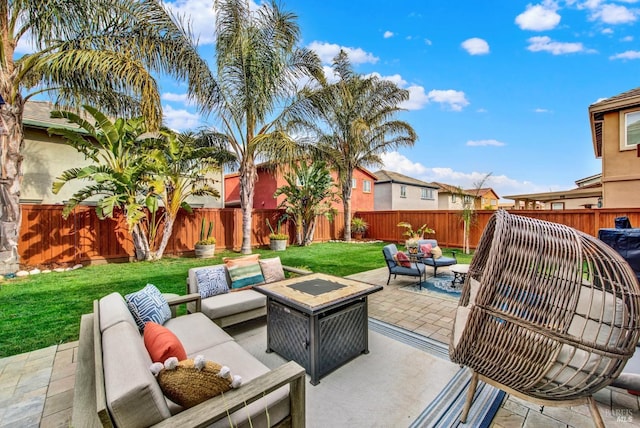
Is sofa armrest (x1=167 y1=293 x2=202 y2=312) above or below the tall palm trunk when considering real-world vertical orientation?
below

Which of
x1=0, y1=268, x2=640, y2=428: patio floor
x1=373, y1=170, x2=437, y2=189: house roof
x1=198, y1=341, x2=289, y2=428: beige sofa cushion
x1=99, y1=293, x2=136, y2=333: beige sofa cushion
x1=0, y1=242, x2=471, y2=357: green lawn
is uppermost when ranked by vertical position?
x1=373, y1=170, x2=437, y2=189: house roof

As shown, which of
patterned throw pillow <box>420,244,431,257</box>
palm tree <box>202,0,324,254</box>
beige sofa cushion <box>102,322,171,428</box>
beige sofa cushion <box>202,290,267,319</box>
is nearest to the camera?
beige sofa cushion <box>102,322,171,428</box>

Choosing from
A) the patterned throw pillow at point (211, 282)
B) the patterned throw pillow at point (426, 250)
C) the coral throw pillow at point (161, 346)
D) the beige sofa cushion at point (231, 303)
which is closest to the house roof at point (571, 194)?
the patterned throw pillow at point (426, 250)

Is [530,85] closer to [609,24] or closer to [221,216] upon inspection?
[609,24]

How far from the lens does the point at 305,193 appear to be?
12.5 meters

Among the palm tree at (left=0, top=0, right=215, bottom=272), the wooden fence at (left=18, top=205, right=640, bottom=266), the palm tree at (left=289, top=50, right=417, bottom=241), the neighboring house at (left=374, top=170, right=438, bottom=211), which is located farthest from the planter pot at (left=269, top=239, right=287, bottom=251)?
the neighboring house at (left=374, top=170, right=438, bottom=211)

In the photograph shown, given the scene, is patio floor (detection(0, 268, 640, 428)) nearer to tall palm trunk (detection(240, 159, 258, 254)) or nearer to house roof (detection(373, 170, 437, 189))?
tall palm trunk (detection(240, 159, 258, 254))

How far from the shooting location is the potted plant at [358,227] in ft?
49.9

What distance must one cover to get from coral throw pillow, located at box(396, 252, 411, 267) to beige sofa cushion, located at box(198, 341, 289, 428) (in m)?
4.58

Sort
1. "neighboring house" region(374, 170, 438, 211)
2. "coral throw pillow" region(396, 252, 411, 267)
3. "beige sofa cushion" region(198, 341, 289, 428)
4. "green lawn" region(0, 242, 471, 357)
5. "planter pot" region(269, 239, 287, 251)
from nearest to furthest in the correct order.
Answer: "beige sofa cushion" region(198, 341, 289, 428) → "green lawn" region(0, 242, 471, 357) → "coral throw pillow" region(396, 252, 411, 267) → "planter pot" region(269, 239, 287, 251) → "neighboring house" region(374, 170, 438, 211)

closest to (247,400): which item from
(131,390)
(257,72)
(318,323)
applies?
(131,390)

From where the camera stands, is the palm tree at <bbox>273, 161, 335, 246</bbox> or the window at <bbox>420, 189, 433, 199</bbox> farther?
the window at <bbox>420, 189, 433, 199</bbox>

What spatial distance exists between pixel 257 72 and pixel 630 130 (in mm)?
12553

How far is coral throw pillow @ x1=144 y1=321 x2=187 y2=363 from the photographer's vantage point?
1.79 metres
